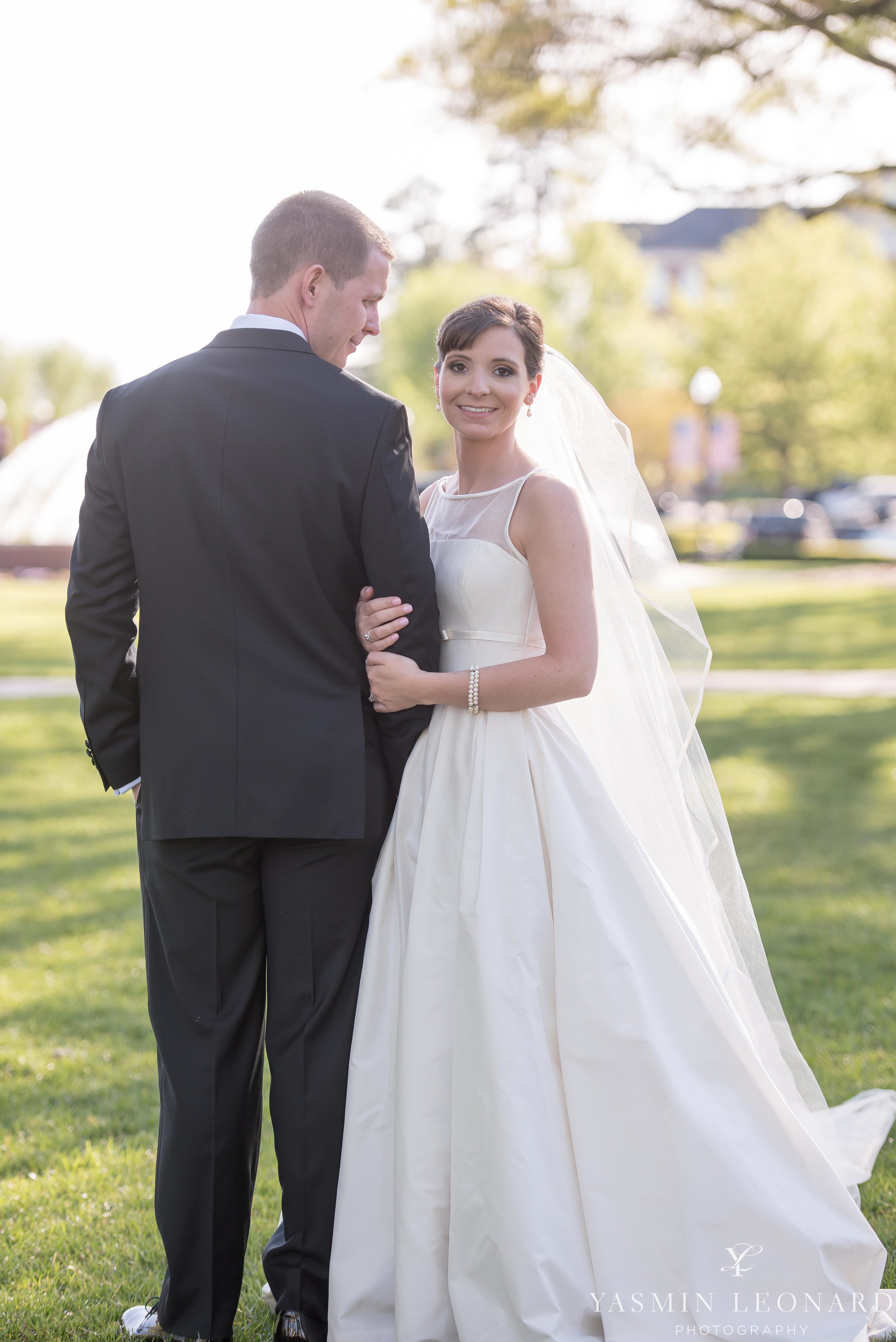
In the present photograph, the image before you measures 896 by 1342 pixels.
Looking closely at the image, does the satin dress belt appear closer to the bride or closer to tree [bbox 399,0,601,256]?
the bride

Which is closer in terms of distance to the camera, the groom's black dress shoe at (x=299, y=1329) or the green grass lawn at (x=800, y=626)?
the groom's black dress shoe at (x=299, y=1329)

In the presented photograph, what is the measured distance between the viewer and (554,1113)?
2760 millimetres

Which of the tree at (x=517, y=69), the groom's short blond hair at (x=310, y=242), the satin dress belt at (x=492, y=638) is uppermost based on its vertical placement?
the tree at (x=517, y=69)

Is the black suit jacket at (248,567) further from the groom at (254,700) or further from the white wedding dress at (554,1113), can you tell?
the white wedding dress at (554,1113)

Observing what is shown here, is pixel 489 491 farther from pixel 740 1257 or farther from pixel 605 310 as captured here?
pixel 605 310

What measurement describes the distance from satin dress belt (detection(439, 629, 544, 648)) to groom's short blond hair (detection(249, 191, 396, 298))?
89 cm

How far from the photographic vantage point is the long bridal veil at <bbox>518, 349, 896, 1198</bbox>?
3.23 metres

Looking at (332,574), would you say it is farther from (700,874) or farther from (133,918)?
(133,918)

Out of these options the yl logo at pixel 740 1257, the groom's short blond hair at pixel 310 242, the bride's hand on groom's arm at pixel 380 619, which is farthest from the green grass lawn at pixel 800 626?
the groom's short blond hair at pixel 310 242

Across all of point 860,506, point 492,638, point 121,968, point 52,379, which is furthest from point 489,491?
point 52,379

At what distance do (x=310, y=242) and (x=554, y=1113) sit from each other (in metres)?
2.01

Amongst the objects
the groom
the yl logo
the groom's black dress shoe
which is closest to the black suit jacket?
the groom

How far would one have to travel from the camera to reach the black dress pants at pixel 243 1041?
2.77 meters

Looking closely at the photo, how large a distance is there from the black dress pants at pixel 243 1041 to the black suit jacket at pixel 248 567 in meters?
0.15
